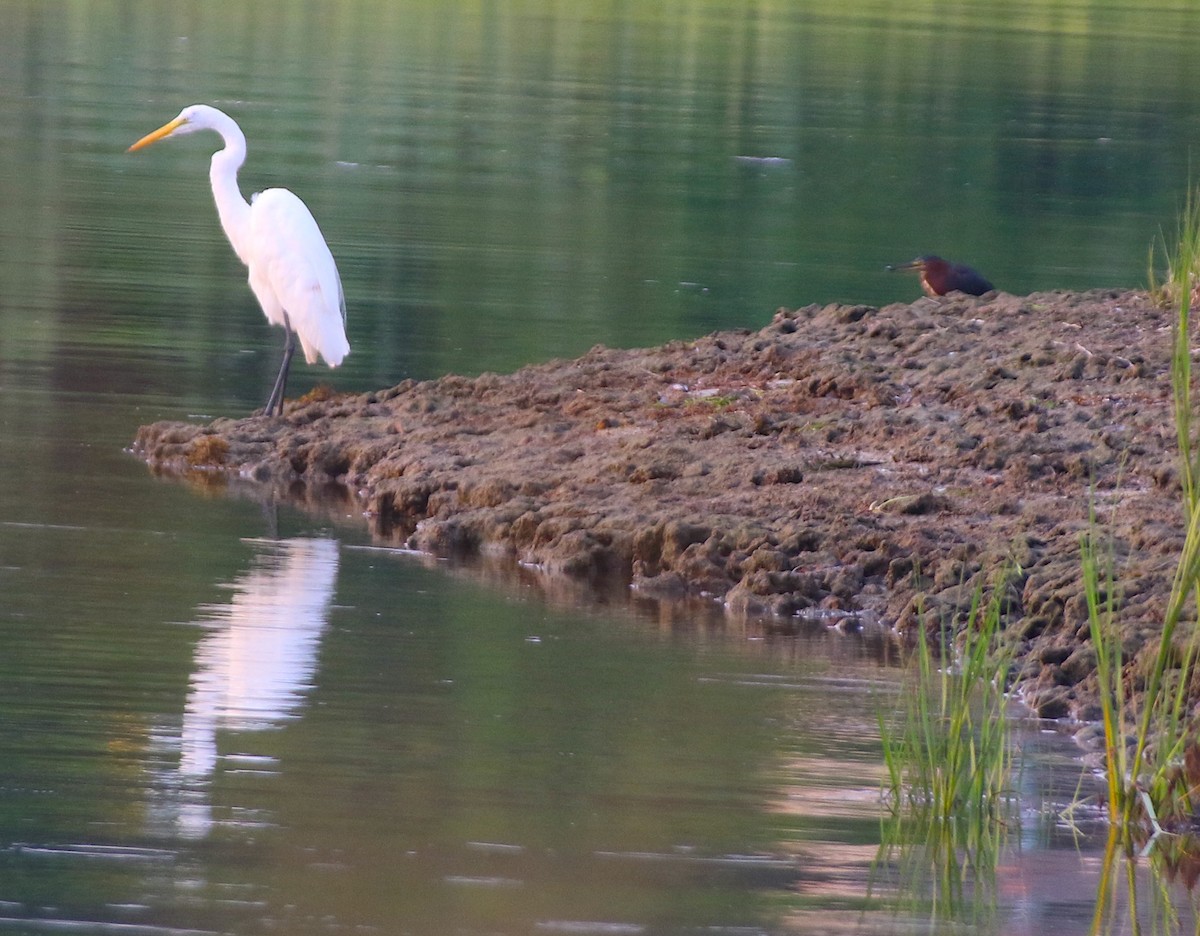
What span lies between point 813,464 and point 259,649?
2649mm

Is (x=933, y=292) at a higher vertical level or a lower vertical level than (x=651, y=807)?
higher

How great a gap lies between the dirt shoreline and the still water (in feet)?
1.13

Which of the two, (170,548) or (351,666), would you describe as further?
(170,548)

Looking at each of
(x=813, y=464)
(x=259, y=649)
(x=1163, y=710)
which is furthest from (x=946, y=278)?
(x=1163, y=710)

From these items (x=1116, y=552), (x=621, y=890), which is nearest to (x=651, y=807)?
(x=621, y=890)

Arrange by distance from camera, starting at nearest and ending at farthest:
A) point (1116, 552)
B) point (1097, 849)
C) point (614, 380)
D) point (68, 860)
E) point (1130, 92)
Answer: point (68, 860) → point (1097, 849) → point (1116, 552) → point (614, 380) → point (1130, 92)

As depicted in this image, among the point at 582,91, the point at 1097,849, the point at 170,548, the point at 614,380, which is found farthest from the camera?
the point at 582,91

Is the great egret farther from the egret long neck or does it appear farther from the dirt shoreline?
the dirt shoreline

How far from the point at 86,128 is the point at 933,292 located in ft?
36.7

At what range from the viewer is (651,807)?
5539mm

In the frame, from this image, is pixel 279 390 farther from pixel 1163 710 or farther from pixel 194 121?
pixel 1163 710

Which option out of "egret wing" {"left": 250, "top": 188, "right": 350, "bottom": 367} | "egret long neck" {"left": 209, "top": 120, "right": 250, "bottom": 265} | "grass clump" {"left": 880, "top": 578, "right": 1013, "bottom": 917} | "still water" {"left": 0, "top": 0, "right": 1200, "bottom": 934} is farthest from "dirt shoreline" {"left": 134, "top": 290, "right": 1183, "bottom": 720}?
"egret long neck" {"left": 209, "top": 120, "right": 250, "bottom": 265}

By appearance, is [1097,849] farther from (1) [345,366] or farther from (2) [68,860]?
(1) [345,366]

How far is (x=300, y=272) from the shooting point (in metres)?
10.9
